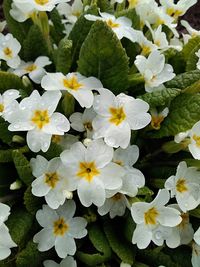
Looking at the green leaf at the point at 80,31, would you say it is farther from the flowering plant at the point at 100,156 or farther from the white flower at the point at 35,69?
the white flower at the point at 35,69

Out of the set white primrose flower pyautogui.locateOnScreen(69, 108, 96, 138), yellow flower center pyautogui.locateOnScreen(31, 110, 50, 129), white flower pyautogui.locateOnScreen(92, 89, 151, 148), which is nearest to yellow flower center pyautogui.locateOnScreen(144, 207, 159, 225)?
white flower pyautogui.locateOnScreen(92, 89, 151, 148)

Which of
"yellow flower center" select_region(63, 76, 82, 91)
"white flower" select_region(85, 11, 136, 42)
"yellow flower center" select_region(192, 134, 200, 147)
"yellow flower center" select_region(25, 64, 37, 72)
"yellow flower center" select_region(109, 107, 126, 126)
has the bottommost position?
"yellow flower center" select_region(25, 64, 37, 72)

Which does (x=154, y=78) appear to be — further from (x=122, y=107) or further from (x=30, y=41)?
(x=30, y=41)

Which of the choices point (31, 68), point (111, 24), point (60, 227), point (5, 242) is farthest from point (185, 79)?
point (5, 242)

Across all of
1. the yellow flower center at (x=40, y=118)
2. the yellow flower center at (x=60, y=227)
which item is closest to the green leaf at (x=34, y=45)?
the yellow flower center at (x=40, y=118)

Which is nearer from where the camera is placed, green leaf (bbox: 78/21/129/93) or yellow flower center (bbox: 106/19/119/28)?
green leaf (bbox: 78/21/129/93)

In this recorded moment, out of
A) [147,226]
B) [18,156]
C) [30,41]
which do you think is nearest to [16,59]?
[30,41]

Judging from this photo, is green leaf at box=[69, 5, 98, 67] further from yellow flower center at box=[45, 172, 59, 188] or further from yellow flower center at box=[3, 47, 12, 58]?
yellow flower center at box=[45, 172, 59, 188]
